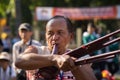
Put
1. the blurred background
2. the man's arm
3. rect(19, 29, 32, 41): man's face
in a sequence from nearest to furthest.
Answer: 1. the man's arm
2. rect(19, 29, 32, 41): man's face
3. the blurred background

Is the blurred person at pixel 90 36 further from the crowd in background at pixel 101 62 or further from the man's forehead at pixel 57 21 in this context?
the man's forehead at pixel 57 21

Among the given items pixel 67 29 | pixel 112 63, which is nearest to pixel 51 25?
pixel 67 29

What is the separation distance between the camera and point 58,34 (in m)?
3.38

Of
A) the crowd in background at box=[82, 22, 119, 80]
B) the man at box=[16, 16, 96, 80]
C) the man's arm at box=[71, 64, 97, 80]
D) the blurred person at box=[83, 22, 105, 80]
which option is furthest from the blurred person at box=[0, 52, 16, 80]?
the man's arm at box=[71, 64, 97, 80]

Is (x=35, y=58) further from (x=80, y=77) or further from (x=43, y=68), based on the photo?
(x=80, y=77)

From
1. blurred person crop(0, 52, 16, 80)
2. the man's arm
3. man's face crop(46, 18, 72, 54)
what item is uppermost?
blurred person crop(0, 52, 16, 80)

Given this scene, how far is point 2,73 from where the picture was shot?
8492mm

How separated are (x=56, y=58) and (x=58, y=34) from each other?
0.37 m

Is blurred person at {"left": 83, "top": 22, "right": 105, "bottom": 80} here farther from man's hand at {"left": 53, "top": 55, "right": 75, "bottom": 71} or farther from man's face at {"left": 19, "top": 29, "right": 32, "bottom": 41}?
man's hand at {"left": 53, "top": 55, "right": 75, "bottom": 71}

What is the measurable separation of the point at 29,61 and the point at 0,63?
219 inches

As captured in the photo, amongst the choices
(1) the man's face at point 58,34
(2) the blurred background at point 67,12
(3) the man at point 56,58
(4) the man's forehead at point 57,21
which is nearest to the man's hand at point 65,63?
(3) the man at point 56,58

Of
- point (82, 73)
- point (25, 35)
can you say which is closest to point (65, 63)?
point (82, 73)

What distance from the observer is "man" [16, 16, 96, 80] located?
301cm

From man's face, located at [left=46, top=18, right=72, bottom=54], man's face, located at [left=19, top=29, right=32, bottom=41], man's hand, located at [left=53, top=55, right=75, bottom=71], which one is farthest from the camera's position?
man's face, located at [left=19, top=29, right=32, bottom=41]
